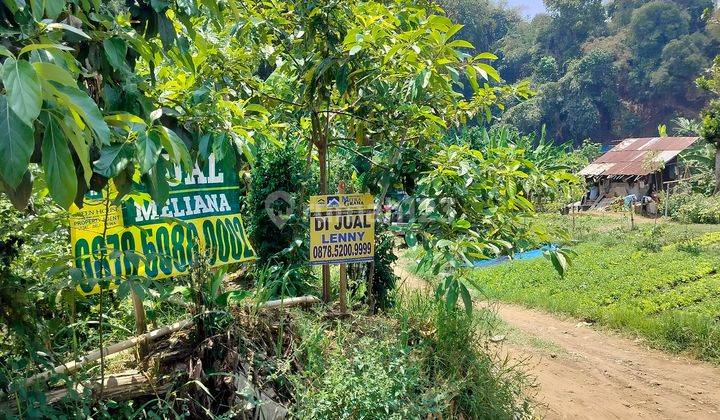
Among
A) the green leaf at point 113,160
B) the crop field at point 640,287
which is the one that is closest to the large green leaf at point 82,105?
the green leaf at point 113,160

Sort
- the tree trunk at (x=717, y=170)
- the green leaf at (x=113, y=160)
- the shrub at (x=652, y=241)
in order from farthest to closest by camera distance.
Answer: the tree trunk at (x=717, y=170) → the shrub at (x=652, y=241) → the green leaf at (x=113, y=160)

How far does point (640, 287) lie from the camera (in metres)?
8.86

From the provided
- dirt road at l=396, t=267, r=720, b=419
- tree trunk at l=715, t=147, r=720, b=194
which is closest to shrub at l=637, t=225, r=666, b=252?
dirt road at l=396, t=267, r=720, b=419

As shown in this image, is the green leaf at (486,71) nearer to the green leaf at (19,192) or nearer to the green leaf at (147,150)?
the green leaf at (147,150)

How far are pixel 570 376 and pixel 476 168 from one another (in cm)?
340

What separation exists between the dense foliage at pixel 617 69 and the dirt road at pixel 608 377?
35.9 meters

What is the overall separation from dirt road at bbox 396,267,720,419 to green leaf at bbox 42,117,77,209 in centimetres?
361

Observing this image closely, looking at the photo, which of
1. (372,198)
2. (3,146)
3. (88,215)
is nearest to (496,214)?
(372,198)

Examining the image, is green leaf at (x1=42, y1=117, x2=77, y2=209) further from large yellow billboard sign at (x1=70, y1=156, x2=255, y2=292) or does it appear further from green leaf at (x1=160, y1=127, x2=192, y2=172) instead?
large yellow billboard sign at (x1=70, y1=156, x2=255, y2=292)

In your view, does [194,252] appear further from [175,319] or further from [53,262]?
[53,262]

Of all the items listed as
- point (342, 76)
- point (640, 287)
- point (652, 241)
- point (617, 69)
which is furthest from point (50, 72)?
point (617, 69)

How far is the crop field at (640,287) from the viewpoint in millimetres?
6895

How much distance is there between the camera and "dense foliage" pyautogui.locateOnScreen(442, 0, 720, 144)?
140 feet

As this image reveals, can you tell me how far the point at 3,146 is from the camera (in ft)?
3.70
